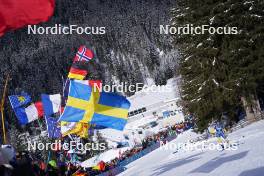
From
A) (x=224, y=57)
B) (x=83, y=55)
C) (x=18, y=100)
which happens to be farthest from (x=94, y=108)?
(x=224, y=57)

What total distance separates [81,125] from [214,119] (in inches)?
408

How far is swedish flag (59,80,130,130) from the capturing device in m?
16.4

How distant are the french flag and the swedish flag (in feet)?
10.7

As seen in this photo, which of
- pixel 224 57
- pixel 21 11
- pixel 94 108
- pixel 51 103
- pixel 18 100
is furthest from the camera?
pixel 224 57

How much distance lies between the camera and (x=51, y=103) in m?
20.3

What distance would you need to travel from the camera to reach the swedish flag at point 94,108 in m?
16.4

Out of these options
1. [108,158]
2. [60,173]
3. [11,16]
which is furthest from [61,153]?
[108,158]

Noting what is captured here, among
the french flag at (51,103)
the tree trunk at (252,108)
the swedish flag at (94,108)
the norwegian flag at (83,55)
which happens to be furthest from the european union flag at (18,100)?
the tree trunk at (252,108)

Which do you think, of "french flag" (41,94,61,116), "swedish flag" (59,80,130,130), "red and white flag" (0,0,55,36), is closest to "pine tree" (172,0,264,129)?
"french flag" (41,94,61,116)

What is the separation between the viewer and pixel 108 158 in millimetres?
53250

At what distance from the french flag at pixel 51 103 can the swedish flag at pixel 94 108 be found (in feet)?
10.7

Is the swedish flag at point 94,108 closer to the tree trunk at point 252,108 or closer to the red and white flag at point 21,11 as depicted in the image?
the red and white flag at point 21,11

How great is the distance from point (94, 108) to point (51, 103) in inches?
173

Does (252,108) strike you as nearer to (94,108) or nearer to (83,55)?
(83,55)
